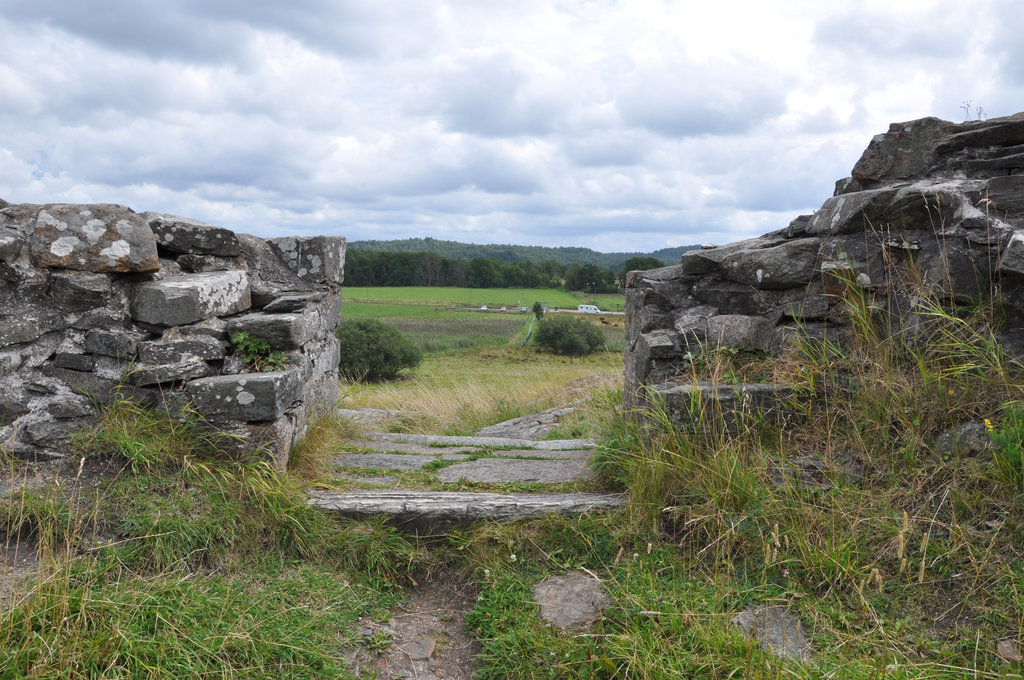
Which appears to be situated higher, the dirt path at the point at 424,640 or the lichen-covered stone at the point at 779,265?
the lichen-covered stone at the point at 779,265

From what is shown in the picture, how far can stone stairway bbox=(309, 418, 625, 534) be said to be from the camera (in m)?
4.03

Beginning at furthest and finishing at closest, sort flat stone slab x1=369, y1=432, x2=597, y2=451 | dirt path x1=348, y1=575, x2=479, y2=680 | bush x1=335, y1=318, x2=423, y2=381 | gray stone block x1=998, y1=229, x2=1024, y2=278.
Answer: bush x1=335, y1=318, x2=423, y2=381 → flat stone slab x1=369, y1=432, x2=597, y2=451 → gray stone block x1=998, y1=229, x2=1024, y2=278 → dirt path x1=348, y1=575, x2=479, y2=680

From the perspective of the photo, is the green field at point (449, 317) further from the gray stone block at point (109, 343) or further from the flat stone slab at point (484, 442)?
the gray stone block at point (109, 343)

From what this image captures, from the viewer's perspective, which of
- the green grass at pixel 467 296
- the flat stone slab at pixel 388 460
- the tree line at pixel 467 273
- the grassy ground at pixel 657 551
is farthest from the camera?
the tree line at pixel 467 273

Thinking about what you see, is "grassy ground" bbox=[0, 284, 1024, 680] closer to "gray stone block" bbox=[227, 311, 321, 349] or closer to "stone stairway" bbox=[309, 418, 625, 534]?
"stone stairway" bbox=[309, 418, 625, 534]

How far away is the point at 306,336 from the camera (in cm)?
515

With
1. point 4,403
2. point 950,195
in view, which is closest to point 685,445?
point 950,195

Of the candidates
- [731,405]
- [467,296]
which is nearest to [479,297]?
[467,296]

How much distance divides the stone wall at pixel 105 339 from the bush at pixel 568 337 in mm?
26657

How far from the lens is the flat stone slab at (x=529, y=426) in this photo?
8.55 m

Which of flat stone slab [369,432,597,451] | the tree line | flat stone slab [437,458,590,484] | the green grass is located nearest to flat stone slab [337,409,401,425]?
flat stone slab [369,432,597,451]

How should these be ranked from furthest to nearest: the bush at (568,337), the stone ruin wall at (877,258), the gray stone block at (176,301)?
1. the bush at (568,337)
2. the gray stone block at (176,301)
3. the stone ruin wall at (877,258)

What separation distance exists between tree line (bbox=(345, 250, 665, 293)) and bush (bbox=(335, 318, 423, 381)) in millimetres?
33924

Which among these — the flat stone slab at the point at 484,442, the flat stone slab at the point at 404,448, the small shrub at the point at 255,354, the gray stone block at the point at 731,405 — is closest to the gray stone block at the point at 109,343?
the small shrub at the point at 255,354
